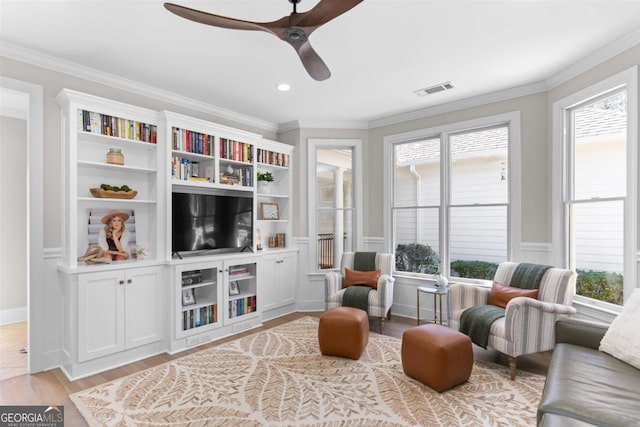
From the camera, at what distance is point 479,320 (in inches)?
117

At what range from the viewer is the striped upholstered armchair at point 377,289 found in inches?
152

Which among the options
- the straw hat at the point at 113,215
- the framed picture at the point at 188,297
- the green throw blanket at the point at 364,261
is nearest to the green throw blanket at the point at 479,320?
the green throw blanket at the point at 364,261

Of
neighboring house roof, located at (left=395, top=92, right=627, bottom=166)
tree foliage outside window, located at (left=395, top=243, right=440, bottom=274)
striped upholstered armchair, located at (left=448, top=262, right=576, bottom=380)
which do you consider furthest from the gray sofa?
tree foliage outside window, located at (left=395, top=243, right=440, bottom=274)

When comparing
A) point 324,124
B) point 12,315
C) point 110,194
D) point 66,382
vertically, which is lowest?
point 66,382

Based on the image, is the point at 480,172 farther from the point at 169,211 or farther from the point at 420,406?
the point at 169,211

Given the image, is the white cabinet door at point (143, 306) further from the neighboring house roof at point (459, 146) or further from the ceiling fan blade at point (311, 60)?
the neighboring house roof at point (459, 146)

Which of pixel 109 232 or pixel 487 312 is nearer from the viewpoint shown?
pixel 487 312

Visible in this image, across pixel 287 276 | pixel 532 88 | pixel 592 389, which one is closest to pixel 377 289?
pixel 287 276

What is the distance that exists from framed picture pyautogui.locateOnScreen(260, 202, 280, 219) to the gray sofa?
3545 mm

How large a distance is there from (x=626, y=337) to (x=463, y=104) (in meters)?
2.96

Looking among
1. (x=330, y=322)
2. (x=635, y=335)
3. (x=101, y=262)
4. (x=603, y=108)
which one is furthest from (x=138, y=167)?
(x=603, y=108)

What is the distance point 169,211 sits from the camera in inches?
136

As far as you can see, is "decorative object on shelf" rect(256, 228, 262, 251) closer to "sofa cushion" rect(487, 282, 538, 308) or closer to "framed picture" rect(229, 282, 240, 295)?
"framed picture" rect(229, 282, 240, 295)

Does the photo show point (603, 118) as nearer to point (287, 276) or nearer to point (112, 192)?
point (287, 276)
